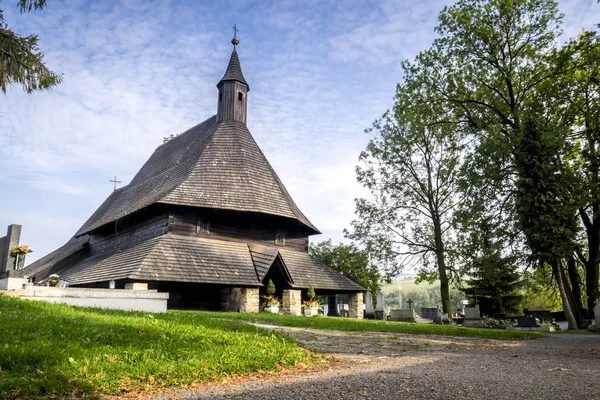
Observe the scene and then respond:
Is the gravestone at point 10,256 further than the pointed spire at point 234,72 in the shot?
No

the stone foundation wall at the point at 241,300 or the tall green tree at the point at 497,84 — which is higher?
the tall green tree at the point at 497,84

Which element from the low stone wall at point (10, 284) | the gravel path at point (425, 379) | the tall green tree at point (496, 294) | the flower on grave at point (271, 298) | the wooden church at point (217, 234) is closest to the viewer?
the gravel path at point (425, 379)

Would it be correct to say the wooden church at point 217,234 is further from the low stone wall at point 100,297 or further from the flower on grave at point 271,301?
the low stone wall at point 100,297

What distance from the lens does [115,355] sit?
18.4 ft

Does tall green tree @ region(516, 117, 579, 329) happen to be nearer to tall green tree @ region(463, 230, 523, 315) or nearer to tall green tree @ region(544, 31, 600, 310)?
tall green tree @ region(544, 31, 600, 310)

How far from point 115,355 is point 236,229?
1698 centimetres

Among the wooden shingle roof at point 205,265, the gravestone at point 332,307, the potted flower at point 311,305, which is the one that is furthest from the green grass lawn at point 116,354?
the gravestone at point 332,307

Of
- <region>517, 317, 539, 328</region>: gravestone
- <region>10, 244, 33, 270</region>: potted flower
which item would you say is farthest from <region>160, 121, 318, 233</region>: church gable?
<region>517, 317, 539, 328</region>: gravestone

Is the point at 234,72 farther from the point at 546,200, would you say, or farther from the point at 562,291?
the point at 562,291

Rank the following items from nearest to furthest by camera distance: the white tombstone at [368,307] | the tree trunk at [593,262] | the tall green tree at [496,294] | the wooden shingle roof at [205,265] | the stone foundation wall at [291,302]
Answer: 1. the wooden shingle roof at [205,265]
2. the stone foundation wall at [291,302]
3. the tree trunk at [593,262]
4. the white tombstone at [368,307]
5. the tall green tree at [496,294]

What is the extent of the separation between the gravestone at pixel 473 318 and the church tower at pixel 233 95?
1718cm

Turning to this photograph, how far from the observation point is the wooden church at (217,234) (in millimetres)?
19562

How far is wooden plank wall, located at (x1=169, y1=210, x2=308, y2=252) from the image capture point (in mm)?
21125

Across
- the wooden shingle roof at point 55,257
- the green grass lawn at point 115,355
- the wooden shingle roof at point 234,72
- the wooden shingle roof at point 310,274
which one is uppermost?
the wooden shingle roof at point 234,72
